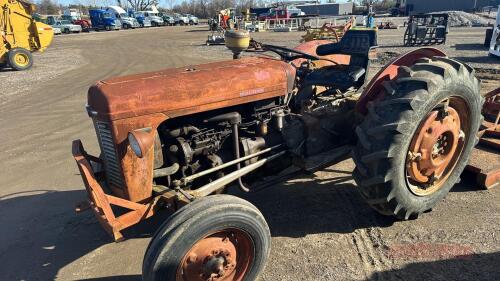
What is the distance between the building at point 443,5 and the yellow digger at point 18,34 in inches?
1711

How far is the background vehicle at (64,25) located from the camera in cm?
3609

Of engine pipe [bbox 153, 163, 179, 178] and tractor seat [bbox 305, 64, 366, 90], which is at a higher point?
tractor seat [bbox 305, 64, 366, 90]

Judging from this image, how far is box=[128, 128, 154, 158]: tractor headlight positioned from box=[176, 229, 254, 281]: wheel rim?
681mm

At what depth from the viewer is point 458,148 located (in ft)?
11.6

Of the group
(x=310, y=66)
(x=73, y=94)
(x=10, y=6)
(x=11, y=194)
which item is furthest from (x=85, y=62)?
(x=310, y=66)

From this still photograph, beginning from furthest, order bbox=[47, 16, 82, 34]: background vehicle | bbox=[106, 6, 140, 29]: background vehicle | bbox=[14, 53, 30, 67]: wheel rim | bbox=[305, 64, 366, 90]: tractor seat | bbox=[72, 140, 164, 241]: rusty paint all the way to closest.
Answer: bbox=[106, 6, 140, 29]: background vehicle
bbox=[47, 16, 82, 34]: background vehicle
bbox=[14, 53, 30, 67]: wheel rim
bbox=[305, 64, 366, 90]: tractor seat
bbox=[72, 140, 164, 241]: rusty paint

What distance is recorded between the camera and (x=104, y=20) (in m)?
38.8

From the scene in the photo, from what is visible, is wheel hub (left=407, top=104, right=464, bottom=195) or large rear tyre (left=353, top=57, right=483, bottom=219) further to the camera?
wheel hub (left=407, top=104, right=464, bottom=195)

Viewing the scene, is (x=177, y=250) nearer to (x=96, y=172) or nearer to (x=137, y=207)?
(x=137, y=207)

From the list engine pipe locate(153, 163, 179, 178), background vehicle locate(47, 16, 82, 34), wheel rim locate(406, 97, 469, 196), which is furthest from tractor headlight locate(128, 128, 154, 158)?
background vehicle locate(47, 16, 82, 34)

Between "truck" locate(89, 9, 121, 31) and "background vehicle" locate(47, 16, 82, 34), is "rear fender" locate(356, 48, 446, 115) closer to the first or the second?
"background vehicle" locate(47, 16, 82, 34)

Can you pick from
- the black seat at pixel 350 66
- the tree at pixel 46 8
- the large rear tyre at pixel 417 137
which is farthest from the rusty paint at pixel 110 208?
the tree at pixel 46 8

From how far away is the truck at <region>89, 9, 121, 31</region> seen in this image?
127ft

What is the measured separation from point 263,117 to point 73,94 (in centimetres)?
746
